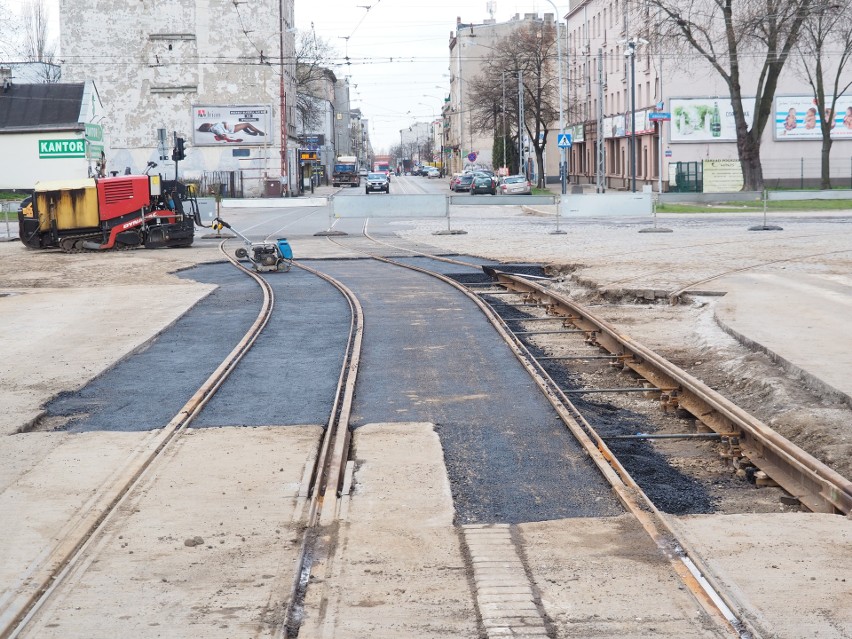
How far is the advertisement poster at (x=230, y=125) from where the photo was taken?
76812 millimetres

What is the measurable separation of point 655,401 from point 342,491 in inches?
170

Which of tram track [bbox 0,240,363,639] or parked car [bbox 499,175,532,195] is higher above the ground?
parked car [bbox 499,175,532,195]

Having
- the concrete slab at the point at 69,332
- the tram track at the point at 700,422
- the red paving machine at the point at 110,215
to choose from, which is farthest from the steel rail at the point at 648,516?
the red paving machine at the point at 110,215

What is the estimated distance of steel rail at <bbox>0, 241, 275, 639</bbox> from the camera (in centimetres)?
571

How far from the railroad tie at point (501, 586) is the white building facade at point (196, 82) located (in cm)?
7188

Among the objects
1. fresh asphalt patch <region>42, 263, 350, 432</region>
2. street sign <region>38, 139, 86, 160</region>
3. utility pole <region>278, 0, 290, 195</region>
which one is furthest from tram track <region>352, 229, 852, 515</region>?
utility pole <region>278, 0, 290, 195</region>

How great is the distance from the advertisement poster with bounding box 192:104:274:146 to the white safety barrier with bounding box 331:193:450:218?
37.9 meters

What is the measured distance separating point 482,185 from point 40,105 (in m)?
26.5

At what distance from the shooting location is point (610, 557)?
6.30m

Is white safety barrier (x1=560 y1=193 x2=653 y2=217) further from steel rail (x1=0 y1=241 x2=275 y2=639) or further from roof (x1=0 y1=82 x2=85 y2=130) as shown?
roof (x1=0 y1=82 x2=85 y2=130)

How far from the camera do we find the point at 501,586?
587 cm

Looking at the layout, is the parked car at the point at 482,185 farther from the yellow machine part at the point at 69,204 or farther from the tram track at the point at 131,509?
the tram track at the point at 131,509

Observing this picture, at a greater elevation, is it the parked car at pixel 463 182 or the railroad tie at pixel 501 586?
the parked car at pixel 463 182

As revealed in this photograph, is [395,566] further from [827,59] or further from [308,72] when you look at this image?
[308,72]
